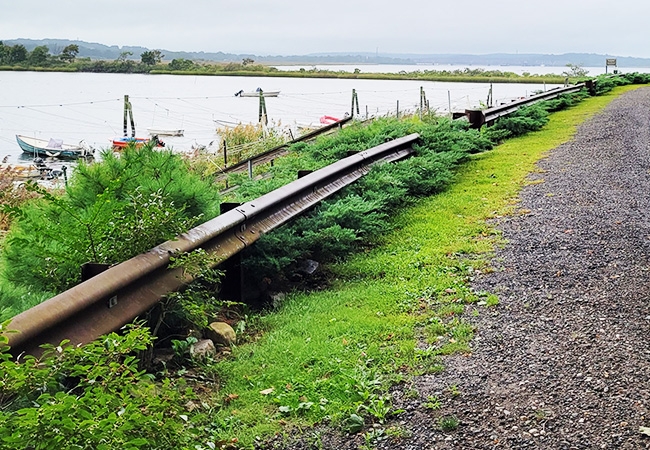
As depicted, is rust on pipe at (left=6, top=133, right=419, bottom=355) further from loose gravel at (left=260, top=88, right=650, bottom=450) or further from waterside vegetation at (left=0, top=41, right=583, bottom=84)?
waterside vegetation at (left=0, top=41, right=583, bottom=84)

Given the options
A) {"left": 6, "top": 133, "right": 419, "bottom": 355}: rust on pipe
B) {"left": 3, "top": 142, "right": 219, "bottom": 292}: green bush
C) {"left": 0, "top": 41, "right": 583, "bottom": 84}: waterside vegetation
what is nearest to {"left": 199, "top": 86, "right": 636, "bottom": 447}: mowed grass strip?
{"left": 6, "top": 133, "right": 419, "bottom": 355}: rust on pipe

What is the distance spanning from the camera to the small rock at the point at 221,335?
4.47 m

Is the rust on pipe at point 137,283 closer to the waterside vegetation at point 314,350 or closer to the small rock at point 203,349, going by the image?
the waterside vegetation at point 314,350

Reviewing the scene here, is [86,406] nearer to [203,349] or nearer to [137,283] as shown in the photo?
[137,283]

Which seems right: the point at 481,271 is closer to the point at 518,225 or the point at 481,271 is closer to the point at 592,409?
the point at 518,225

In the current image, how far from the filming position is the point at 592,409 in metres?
3.22

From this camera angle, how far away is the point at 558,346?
392 cm

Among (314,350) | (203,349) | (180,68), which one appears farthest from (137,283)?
(180,68)

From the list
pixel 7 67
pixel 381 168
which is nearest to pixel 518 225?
pixel 381 168

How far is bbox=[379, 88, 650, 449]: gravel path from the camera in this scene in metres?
3.12

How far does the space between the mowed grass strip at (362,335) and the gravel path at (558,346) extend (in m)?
0.18

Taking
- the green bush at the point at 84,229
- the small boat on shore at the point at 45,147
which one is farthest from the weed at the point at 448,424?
the small boat on shore at the point at 45,147

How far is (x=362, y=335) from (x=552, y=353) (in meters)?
1.11

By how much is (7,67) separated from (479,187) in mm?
87590
